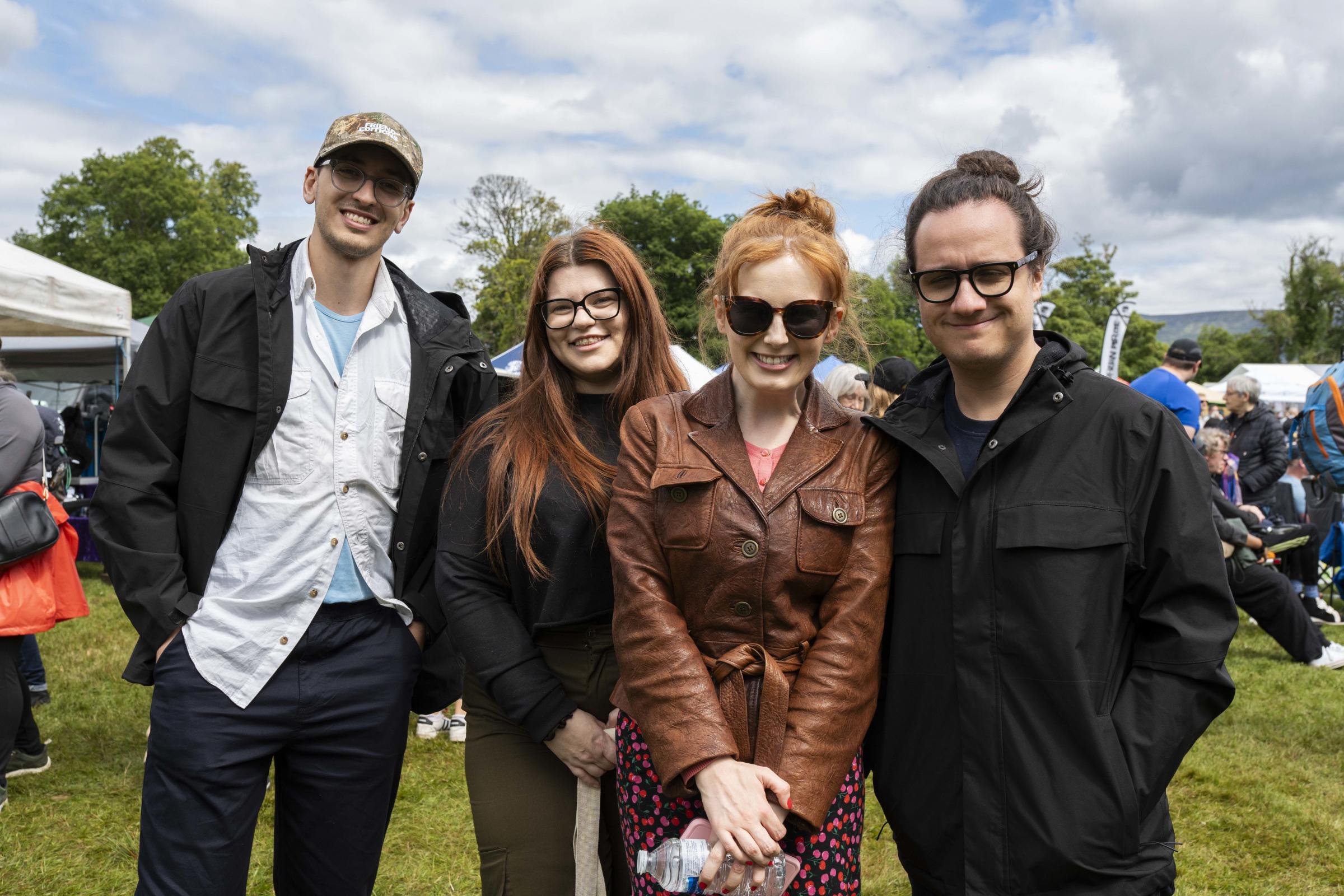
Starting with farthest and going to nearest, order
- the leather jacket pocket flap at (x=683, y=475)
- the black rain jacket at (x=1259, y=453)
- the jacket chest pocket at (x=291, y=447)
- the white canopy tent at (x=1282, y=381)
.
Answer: the white canopy tent at (x=1282, y=381), the black rain jacket at (x=1259, y=453), the jacket chest pocket at (x=291, y=447), the leather jacket pocket flap at (x=683, y=475)

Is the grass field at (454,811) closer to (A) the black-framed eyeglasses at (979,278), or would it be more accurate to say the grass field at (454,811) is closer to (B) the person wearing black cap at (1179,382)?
(B) the person wearing black cap at (1179,382)

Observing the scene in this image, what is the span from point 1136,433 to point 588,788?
1418 millimetres

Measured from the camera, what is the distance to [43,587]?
4254mm

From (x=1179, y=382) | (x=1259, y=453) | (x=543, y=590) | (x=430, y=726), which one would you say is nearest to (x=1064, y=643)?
(x=543, y=590)

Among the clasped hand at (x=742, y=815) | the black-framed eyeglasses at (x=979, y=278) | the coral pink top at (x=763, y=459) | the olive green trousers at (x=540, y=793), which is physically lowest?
the olive green trousers at (x=540, y=793)

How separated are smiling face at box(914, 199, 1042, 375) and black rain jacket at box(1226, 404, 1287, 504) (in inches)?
368

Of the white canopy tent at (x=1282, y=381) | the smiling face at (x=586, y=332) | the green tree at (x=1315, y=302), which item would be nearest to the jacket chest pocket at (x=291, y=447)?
the smiling face at (x=586, y=332)

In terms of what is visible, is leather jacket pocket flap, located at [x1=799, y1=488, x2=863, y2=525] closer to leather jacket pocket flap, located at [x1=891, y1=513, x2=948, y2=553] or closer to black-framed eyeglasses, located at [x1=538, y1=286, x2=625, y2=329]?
leather jacket pocket flap, located at [x1=891, y1=513, x2=948, y2=553]

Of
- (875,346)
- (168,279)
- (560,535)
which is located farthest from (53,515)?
(168,279)

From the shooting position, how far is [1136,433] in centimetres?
172

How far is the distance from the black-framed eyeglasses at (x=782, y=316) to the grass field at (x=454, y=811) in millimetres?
2858

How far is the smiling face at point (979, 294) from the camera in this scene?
1791 millimetres

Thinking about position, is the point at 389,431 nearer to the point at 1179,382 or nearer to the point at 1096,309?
the point at 1179,382

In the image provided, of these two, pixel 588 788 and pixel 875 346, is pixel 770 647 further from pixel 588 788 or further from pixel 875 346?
pixel 875 346
